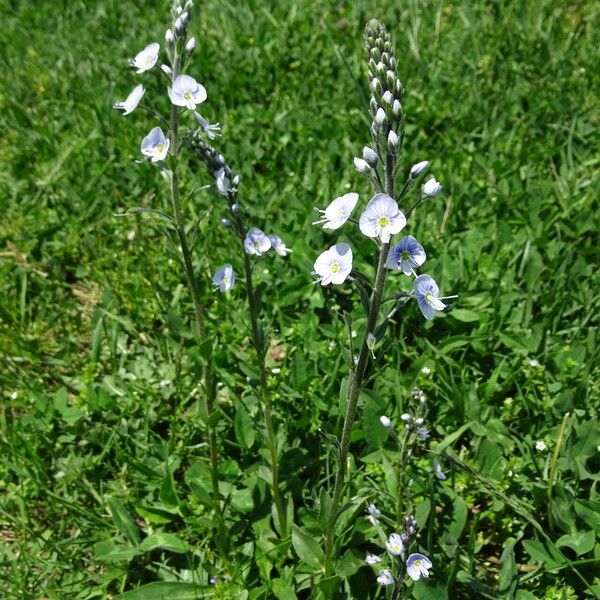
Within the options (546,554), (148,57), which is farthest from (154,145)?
(546,554)

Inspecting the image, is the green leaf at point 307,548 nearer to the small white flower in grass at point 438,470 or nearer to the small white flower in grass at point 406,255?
the small white flower in grass at point 438,470

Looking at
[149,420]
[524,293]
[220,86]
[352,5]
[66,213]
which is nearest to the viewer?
[149,420]

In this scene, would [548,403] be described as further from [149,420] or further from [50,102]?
[50,102]

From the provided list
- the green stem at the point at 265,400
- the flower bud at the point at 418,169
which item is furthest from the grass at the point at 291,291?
the flower bud at the point at 418,169

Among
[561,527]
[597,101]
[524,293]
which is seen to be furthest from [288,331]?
[597,101]

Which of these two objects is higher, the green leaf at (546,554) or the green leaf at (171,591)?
the green leaf at (546,554)
